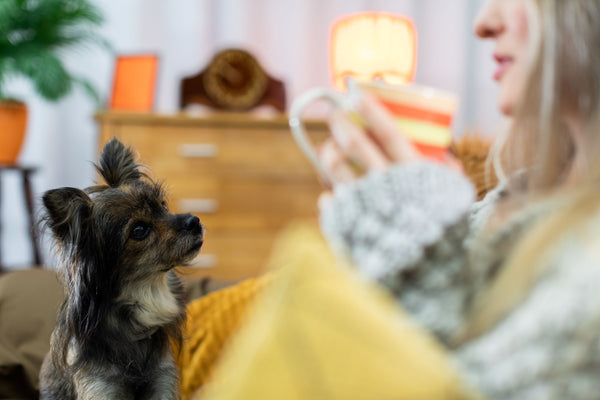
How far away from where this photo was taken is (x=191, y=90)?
359 centimetres

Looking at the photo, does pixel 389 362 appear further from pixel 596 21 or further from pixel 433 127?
pixel 596 21

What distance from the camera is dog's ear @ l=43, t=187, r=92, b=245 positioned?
1.33m

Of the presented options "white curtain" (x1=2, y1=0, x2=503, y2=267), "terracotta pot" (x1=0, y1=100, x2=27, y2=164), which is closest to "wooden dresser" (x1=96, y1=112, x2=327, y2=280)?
"terracotta pot" (x1=0, y1=100, x2=27, y2=164)

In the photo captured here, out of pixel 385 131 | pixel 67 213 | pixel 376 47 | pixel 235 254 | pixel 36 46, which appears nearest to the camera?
pixel 385 131

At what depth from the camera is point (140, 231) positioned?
1.56 meters

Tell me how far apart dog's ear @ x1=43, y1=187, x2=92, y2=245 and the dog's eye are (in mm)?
138

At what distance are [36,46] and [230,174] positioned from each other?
1324mm

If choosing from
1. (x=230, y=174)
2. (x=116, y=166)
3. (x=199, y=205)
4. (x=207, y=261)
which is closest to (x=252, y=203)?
(x=230, y=174)

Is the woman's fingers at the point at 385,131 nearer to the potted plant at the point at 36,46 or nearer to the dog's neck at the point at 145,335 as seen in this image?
the dog's neck at the point at 145,335

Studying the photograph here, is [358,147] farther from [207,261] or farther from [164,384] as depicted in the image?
[207,261]

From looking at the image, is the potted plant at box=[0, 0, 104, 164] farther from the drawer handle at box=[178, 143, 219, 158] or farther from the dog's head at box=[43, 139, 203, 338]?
the dog's head at box=[43, 139, 203, 338]

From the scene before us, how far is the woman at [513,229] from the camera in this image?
569mm

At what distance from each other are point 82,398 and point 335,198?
3.41 ft

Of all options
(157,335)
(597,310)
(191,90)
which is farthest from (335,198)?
(191,90)
